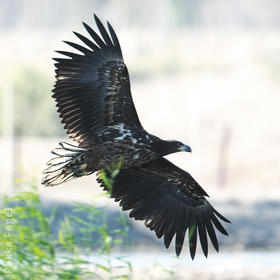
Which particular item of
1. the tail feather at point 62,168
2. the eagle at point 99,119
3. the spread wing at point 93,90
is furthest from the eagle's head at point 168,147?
the tail feather at point 62,168

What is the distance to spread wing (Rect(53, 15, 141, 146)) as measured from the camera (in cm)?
837

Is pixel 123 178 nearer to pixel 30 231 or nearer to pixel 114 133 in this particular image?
pixel 114 133

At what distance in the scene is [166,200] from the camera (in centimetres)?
928

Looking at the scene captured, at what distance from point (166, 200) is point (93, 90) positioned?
5.01 feet

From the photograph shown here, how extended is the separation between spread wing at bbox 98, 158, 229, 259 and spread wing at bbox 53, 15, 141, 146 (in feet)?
2.36

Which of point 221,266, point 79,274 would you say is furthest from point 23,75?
point 79,274

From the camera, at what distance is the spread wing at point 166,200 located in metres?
9.02

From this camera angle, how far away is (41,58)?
1341 inches

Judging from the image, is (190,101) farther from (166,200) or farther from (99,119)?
(99,119)

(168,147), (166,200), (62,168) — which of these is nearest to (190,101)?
(166,200)

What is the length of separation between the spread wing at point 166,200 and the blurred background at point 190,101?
93 centimetres

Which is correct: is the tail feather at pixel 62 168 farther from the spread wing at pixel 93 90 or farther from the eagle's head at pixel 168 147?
the eagle's head at pixel 168 147

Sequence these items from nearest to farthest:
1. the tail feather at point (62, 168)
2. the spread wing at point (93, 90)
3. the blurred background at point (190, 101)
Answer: the tail feather at point (62, 168) → the spread wing at point (93, 90) → the blurred background at point (190, 101)

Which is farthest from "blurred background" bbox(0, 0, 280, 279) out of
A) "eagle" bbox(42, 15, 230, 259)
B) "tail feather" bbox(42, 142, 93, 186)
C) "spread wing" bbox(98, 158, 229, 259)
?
"spread wing" bbox(98, 158, 229, 259)
